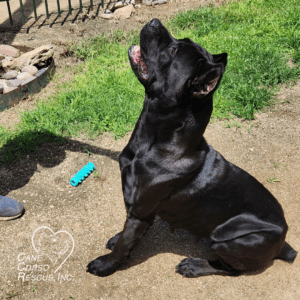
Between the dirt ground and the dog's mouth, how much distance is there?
172 centimetres

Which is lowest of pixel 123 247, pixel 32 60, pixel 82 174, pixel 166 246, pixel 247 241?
→ pixel 166 246

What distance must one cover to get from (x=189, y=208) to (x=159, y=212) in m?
0.29

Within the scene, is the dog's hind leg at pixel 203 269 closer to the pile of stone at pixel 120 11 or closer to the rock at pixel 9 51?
the rock at pixel 9 51

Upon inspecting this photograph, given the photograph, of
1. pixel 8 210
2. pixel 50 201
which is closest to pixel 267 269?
pixel 50 201

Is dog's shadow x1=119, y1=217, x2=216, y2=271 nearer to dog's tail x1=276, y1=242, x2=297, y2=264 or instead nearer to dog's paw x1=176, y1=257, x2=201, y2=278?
dog's paw x1=176, y1=257, x2=201, y2=278

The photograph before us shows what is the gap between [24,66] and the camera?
547 cm

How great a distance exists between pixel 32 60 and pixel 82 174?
279 centimetres

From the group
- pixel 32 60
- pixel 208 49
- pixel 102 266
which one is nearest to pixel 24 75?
pixel 32 60

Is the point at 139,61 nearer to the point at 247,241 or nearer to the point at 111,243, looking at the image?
the point at 247,241

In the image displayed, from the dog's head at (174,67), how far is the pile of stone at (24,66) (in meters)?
3.34

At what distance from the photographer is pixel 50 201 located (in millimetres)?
3611

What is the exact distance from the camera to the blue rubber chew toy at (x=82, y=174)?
12.3 feet

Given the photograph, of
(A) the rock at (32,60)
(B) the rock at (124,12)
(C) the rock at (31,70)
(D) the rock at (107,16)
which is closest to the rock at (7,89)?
(C) the rock at (31,70)

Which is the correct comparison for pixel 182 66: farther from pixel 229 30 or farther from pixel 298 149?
pixel 229 30
